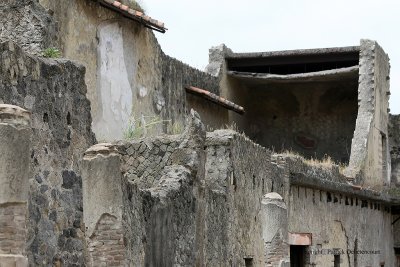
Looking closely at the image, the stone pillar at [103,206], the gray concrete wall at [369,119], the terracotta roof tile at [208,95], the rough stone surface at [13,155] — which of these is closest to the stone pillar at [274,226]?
the stone pillar at [103,206]

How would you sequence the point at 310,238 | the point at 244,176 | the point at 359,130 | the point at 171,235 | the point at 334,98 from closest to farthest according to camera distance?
1. the point at 171,235
2. the point at 244,176
3. the point at 310,238
4. the point at 359,130
5. the point at 334,98

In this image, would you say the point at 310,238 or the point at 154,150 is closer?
the point at 154,150

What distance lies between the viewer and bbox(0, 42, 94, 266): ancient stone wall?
24.0 feet

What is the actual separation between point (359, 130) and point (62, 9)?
34.5 ft

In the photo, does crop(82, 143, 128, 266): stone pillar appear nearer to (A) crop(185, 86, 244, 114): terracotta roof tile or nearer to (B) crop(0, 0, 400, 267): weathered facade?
(B) crop(0, 0, 400, 267): weathered facade

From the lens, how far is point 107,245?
715cm

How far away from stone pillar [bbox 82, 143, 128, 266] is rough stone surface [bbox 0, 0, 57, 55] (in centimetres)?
399

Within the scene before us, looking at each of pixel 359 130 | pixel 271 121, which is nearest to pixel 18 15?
pixel 359 130

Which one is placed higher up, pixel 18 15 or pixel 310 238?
pixel 18 15

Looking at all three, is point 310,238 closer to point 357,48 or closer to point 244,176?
point 244,176

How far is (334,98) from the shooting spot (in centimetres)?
2511

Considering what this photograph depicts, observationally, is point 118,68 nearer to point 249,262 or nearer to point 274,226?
point 249,262

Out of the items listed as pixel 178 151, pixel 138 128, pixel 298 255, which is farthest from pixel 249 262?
pixel 298 255

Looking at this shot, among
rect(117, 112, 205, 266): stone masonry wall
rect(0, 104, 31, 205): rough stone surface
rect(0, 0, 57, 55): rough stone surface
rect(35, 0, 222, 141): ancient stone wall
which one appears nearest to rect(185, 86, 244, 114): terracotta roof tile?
rect(35, 0, 222, 141): ancient stone wall
